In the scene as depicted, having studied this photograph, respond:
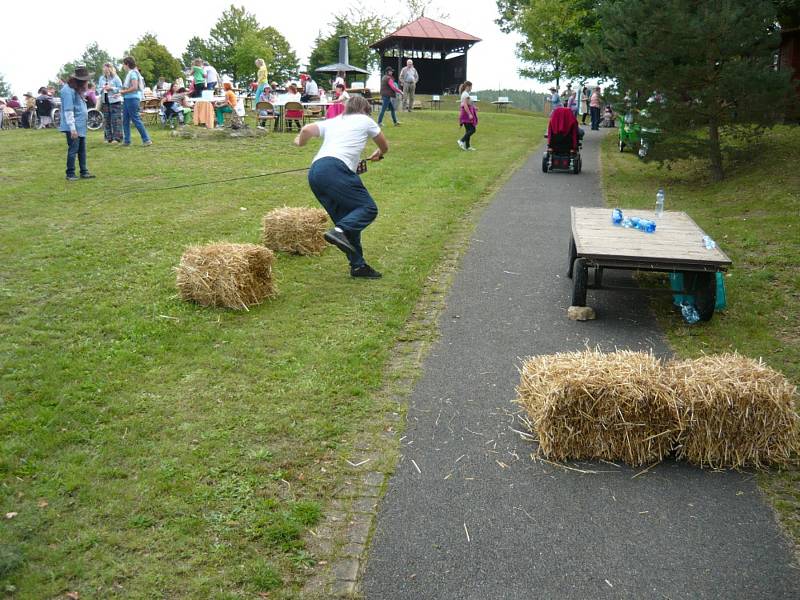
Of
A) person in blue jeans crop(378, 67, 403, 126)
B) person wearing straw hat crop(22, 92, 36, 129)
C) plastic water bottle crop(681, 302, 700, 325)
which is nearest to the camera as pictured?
plastic water bottle crop(681, 302, 700, 325)

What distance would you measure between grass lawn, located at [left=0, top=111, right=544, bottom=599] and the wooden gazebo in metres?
40.7

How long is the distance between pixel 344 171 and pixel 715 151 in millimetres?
10213

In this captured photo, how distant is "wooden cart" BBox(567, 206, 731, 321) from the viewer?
6.71 m

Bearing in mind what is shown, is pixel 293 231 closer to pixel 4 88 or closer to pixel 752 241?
pixel 752 241

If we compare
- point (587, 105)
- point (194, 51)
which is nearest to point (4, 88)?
point (194, 51)

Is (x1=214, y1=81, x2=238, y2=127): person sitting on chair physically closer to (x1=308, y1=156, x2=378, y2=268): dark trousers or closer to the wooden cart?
(x1=308, y1=156, x2=378, y2=268): dark trousers

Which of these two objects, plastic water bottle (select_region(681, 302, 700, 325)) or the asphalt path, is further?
plastic water bottle (select_region(681, 302, 700, 325))

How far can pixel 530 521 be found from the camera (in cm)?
389

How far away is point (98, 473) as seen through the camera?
4.17 m

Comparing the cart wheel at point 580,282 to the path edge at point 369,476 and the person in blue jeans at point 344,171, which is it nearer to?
the path edge at point 369,476

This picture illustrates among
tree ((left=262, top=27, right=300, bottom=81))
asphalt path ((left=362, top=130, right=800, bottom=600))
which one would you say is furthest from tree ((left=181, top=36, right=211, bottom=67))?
asphalt path ((left=362, top=130, right=800, bottom=600))

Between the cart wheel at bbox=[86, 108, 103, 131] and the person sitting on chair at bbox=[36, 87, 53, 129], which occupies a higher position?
the person sitting on chair at bbox=[36, 87, 53, 129]

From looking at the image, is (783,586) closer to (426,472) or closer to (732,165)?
(426,472)

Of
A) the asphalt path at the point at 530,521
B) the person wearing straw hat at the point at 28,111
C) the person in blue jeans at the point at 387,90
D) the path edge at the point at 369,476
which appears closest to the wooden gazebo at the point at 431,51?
the person in blue jeans at the point at 387,90
